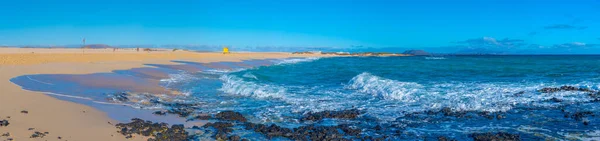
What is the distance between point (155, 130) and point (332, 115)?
4238mm

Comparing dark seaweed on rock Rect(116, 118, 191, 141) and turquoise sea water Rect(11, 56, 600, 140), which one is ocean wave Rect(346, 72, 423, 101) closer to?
turquoise sea water Rect(11, 56, 600, 140)

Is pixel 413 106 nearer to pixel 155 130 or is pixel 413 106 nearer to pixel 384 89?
pixel 384 89

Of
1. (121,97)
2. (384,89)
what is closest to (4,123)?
(121,97)

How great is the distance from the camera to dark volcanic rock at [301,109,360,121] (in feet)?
32.7

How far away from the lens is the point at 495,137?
7.58 m

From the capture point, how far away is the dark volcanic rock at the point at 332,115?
998cm

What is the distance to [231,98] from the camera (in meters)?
14.4

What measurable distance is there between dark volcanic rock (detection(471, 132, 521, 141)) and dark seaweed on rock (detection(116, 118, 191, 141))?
17.8 feet

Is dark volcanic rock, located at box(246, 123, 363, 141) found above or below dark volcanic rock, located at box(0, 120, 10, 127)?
below

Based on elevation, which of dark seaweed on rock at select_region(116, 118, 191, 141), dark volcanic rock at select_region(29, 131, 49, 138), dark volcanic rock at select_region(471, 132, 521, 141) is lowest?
dark seaweed on rock at select_region(116, 118, 191, 141)

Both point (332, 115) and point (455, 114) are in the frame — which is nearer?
point (455, 114)

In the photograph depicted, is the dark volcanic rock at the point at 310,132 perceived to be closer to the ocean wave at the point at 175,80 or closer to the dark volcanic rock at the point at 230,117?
the dark volcanic rock at the point at 230,117

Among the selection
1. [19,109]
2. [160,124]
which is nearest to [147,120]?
[160,124]

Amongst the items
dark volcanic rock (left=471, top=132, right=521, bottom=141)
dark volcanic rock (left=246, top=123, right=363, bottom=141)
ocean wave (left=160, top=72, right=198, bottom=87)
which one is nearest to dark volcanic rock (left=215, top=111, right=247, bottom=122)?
dark volcanic rock (left=246, top=123, right=363, bottom=141)
